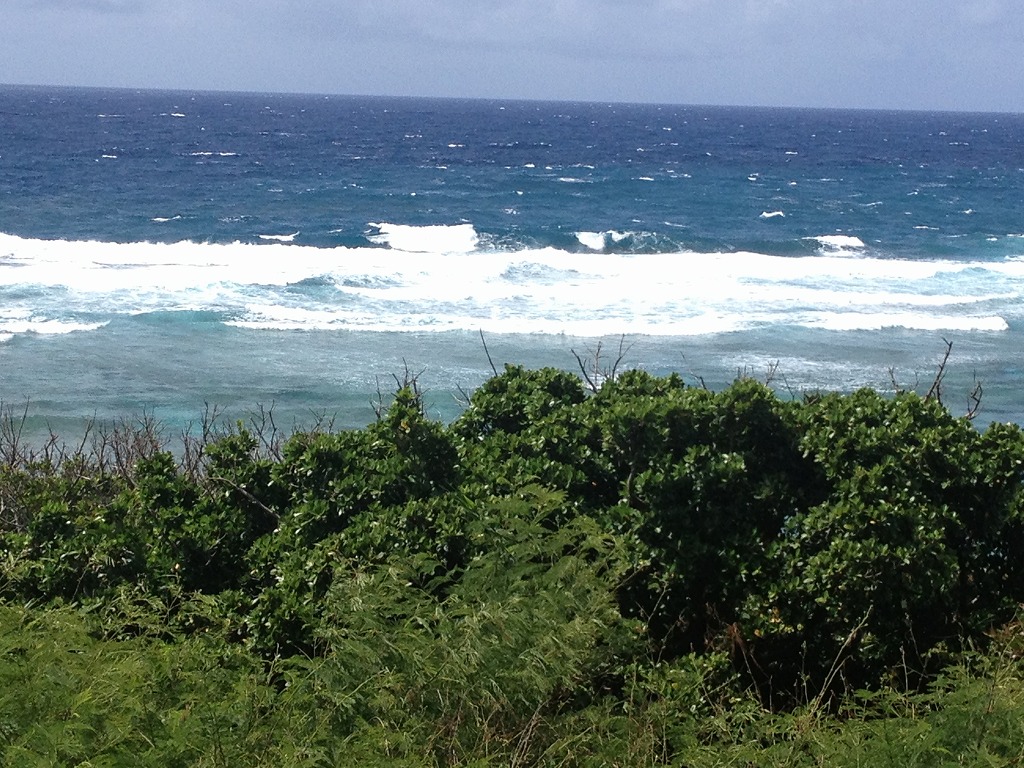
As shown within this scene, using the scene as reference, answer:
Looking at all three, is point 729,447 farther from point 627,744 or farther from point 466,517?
point 627,744

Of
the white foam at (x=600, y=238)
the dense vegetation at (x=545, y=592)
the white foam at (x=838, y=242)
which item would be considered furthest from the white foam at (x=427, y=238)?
the dense vegetation at (x=545, y=592)

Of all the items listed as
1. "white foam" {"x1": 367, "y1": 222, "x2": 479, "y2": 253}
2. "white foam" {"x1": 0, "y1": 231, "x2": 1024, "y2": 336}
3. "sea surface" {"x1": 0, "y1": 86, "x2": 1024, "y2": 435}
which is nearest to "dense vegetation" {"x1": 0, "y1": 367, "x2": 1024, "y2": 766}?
"sea surface" {"x1": 0, "y1": 86, "x2": 1024, "y2": 435}

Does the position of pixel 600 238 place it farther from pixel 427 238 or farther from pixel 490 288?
pixel 490 288

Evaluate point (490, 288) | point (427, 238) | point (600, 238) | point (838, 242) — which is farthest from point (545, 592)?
point (838, 242)

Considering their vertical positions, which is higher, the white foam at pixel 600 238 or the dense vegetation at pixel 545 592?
the dense vegetation at pixel 545 592

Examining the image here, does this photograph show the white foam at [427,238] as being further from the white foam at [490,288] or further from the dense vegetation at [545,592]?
the dense vegetation at [545,592]

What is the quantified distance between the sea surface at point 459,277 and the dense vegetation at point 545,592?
1812 millimetres

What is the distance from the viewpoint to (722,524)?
663 centimetres

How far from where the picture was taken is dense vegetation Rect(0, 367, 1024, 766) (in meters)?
4.98

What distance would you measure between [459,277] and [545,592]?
1064 inches

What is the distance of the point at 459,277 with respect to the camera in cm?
3209

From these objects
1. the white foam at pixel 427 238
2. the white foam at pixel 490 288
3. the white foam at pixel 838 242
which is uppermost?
the white foam at pixel 838 242

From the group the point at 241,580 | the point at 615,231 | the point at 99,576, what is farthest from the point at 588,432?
the point at 615,231

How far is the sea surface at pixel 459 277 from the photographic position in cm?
2098
